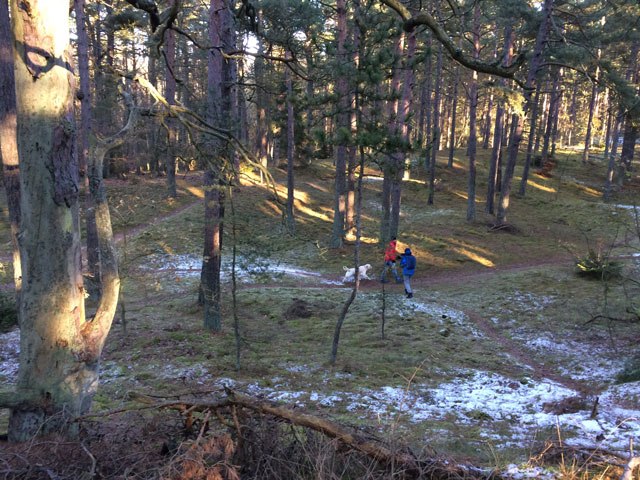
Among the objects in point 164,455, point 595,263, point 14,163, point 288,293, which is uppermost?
point 14,163

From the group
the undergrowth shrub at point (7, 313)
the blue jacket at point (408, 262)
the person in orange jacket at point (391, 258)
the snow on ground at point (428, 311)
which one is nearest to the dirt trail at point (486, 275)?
the snow on ground at point (428, 311)

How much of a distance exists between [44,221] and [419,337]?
9439mm

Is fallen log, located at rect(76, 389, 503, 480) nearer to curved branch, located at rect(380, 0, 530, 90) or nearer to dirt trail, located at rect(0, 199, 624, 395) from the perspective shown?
curved branch, located at rect(380, 0, 530, 90)

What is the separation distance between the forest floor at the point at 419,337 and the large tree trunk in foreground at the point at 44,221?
0.90 metres

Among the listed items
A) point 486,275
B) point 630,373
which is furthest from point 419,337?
point 486,275

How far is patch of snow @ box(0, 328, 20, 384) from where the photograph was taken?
7624 mm

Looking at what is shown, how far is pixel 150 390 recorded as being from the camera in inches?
261

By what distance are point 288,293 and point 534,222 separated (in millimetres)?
17237

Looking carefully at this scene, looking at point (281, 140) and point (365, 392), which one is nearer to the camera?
point (365, 392)

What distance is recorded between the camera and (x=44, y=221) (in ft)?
8.97

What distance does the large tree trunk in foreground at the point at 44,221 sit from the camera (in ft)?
8.84

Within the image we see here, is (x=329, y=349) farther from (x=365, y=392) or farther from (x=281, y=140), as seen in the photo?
(x=281, y=140)

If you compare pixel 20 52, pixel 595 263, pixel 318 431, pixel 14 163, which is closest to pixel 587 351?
pixel 595 263

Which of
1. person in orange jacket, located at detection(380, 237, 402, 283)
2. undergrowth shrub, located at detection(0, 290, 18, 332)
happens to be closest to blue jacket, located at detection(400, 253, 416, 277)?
person in orange jacket, located at detection(380, 237, 402, 283)
